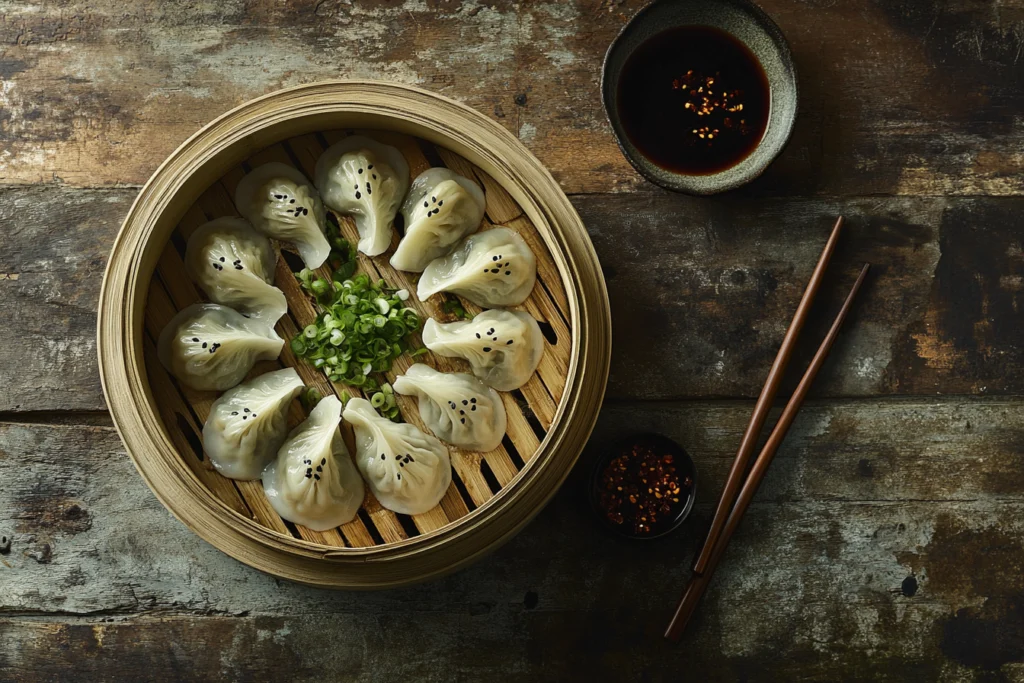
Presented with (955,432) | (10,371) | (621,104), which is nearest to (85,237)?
(10,371)

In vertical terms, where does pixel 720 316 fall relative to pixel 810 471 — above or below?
above

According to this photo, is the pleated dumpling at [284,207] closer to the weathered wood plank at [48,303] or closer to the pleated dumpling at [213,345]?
the pleated dumpling at [213,345]

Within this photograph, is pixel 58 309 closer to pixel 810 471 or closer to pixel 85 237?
pixel 85 237

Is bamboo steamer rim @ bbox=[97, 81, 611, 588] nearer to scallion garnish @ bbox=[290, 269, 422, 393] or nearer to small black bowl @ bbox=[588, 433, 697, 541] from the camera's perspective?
small black bowl @ bbox=[588, 433, 697, 541]

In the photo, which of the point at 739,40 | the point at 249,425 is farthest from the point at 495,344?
the point at 739,40

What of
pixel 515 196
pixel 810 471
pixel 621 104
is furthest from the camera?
pixel 810 471
